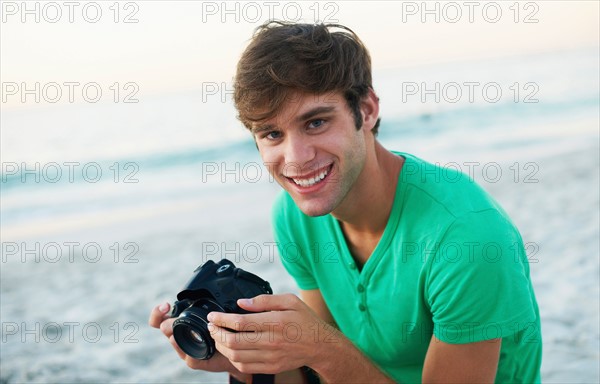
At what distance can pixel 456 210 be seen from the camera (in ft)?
7.09

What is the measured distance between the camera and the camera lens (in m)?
2.17

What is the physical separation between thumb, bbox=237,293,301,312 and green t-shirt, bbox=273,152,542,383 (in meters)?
0.41

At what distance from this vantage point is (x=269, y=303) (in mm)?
2096

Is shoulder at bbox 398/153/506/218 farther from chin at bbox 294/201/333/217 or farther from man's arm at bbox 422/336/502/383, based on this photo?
man's arm at bbox 422/336/502/383

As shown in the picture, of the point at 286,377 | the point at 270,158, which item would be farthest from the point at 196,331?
the point at 270,158

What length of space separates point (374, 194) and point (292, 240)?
1.69 ft

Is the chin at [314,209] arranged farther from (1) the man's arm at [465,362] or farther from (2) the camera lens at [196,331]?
(1) the man's arm at [465,362]

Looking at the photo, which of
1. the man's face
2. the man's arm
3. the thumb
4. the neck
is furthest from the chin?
the man's arm

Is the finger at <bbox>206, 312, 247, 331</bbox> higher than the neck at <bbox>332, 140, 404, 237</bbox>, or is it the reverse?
the neck at <bbox>332, 140, 404, 237</bbox>

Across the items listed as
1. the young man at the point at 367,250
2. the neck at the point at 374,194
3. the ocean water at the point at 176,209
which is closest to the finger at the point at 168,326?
the young man at the point at 367,250

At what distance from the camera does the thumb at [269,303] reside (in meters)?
2.09

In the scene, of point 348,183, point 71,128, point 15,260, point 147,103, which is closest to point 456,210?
point 348,183

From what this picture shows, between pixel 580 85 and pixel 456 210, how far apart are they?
16.1 metres

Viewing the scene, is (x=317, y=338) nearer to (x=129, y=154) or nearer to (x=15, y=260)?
(x=15, y=260)
